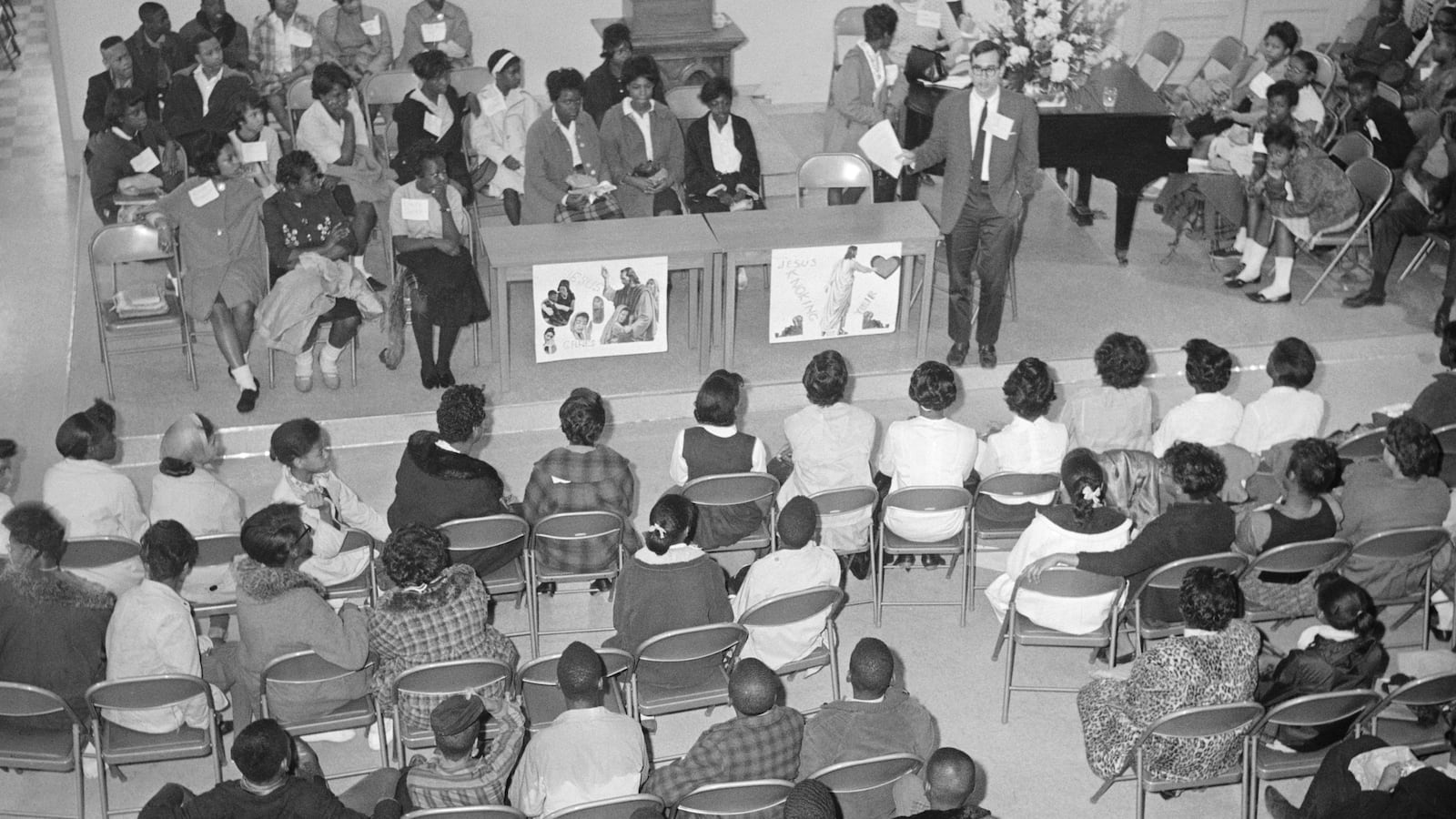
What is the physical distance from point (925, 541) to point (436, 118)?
15.0 feet

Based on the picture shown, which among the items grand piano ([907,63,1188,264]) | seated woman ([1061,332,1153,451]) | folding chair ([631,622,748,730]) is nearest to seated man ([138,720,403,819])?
folding chair ([631,622,748,730])

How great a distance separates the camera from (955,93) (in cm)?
687

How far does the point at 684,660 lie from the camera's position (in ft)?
14.7

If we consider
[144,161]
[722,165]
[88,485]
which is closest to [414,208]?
[722,165]

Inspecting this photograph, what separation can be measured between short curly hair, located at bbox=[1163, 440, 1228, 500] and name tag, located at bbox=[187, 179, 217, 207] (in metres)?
4.56

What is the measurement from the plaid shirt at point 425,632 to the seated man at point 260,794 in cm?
62

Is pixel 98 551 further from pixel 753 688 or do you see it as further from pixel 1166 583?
pixel 1166 583

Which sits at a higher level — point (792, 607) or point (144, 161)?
point (144, 161)

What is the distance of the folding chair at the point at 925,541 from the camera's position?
5.15 m

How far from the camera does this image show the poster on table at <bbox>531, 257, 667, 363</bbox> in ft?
22.4

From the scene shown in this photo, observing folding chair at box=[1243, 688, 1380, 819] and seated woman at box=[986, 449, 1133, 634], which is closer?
folding chair at box=[1243, 688, 1380, 819]

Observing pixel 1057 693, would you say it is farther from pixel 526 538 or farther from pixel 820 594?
pixel 526 538

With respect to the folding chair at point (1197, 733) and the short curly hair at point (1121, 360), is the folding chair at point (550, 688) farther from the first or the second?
the short curly hair at point (1121, 360)

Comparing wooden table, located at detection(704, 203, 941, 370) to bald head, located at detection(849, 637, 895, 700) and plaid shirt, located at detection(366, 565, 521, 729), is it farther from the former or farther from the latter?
bald head, located at detection(849, 637, 895, 700)
